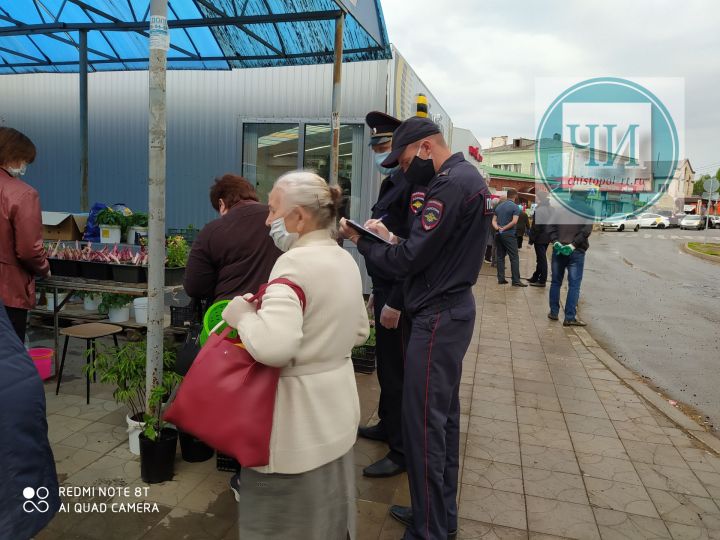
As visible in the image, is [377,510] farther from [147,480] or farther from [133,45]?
[133,45]

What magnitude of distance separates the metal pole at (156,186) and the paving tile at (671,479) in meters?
3.22

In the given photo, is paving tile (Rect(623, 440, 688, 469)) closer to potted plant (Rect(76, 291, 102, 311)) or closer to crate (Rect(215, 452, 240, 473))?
crate (Rect(215, 452, 240, 473))

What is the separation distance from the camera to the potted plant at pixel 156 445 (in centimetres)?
308

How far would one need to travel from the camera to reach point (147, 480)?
3.12 m

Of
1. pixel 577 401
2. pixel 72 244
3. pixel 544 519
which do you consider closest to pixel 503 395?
pixel 577 401

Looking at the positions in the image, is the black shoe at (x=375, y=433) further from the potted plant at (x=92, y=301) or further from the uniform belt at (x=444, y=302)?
the potted plant at (x=92, y=301)

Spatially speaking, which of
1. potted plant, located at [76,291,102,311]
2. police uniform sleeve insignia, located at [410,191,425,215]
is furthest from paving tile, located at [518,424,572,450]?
potted plant, located at [76,291,102,311]

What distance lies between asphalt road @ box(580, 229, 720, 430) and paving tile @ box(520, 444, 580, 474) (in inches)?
77.7

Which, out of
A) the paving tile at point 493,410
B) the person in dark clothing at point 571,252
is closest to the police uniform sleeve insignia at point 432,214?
the paving tile at point 493,410

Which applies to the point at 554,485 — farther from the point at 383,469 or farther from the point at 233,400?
the point at 233,400

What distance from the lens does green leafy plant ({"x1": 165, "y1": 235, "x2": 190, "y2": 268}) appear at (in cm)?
459

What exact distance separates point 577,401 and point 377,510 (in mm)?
2744

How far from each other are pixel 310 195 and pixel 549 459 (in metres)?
2.84

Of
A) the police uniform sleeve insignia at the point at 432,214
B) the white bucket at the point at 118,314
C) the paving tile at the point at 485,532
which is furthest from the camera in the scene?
the white bucket at the point at 118,314
